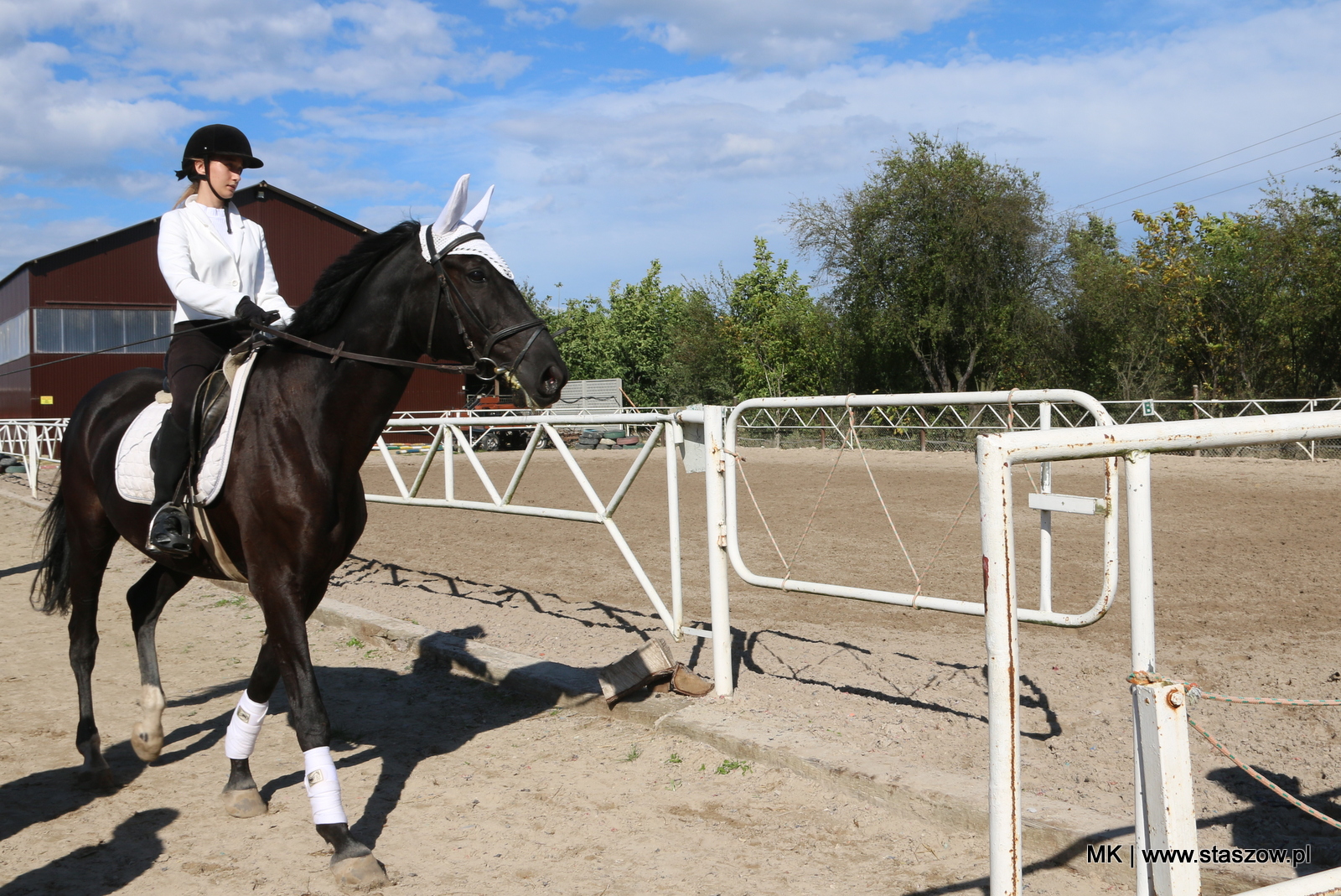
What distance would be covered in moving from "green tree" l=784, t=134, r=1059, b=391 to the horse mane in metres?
30.6

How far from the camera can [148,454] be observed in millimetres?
4184

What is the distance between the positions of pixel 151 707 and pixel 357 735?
970 mm

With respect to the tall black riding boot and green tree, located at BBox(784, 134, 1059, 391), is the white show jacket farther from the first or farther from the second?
green tree, located at BBox(784, 134, 1059, 391)

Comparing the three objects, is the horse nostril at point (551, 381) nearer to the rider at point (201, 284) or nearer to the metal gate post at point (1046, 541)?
the rider at point (201, 284)

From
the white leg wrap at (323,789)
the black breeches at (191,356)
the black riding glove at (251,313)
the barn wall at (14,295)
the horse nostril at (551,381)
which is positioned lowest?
the white leg wrap at (323,789)

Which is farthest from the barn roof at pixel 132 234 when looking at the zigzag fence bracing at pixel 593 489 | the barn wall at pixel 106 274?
the zigzag fence bracing at pixel 593 489

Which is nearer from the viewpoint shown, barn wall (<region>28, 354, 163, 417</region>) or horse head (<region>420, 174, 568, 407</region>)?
horse head (<region>420, 174, 568, 407</region>)

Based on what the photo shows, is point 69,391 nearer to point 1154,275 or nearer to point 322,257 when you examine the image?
point 322,257

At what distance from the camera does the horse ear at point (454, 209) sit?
141 inches

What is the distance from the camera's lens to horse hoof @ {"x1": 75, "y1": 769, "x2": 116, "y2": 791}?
4.21 metres

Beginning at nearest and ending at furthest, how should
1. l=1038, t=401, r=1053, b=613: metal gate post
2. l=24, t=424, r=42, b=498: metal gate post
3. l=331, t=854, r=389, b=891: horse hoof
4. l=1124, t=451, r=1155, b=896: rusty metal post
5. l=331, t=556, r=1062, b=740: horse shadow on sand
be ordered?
Answer: l=1124, t=451, r=1155, b=896: rusty metal post → l=331, t=854, r=389, b=891: horse hoof → l=1038, t=401, r=1053, b=613: metal gate post → l=331, t=556, r=1062, b=740: horse shadow on sand → l=24, t=424, r=42, b=498: metal gate post

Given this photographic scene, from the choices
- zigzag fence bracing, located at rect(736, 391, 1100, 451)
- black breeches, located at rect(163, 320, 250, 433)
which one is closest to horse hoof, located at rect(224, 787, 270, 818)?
black breeches, located at rect(163, 320, 250, 433)

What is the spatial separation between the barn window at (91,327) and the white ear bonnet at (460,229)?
31221 mm

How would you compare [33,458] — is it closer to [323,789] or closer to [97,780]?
[97,780]
